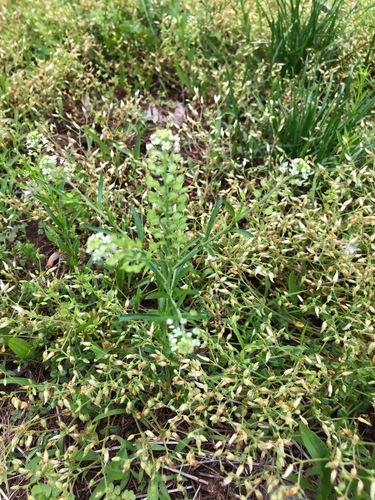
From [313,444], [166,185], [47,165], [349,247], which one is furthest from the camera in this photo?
[349,247]

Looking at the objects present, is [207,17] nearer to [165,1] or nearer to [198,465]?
[165,1]

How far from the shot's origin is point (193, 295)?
2104mm

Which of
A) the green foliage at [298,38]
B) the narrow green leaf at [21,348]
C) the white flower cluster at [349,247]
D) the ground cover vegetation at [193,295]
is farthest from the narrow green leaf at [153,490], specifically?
the green foliage at [298,38]

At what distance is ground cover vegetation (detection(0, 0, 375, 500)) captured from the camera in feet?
5.45

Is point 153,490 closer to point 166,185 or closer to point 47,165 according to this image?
point 166,185

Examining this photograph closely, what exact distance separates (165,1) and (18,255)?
2343mm

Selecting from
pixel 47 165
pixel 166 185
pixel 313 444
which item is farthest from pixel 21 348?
pixel 313 444

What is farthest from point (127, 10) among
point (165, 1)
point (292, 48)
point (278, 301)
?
point (278, 301)

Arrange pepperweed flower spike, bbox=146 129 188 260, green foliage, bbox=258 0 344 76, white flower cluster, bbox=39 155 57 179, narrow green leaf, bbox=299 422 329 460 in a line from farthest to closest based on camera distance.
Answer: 1. green foliage, bbox=258 0 344 76
2. white flower cluster, bbox=39 155 57 179
3. narrow green leaf, bbox=299 422 329 460
4. pepperweed flower spike, bbox=146 129 188 260

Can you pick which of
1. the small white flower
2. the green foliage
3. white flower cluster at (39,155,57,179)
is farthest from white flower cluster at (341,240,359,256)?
white flower cluster at (39,155,57,179)

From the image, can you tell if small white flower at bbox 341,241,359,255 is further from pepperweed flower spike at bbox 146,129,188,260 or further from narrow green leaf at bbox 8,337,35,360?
narrow green leaf at bbox 8,337,35,360

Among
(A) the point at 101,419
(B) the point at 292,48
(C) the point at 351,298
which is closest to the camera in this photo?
(A) the point at 101,419

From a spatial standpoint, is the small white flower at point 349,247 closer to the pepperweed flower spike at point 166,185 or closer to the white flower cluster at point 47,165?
the pepperweed flower spike at point 166,185

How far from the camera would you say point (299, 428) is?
5.46ft
